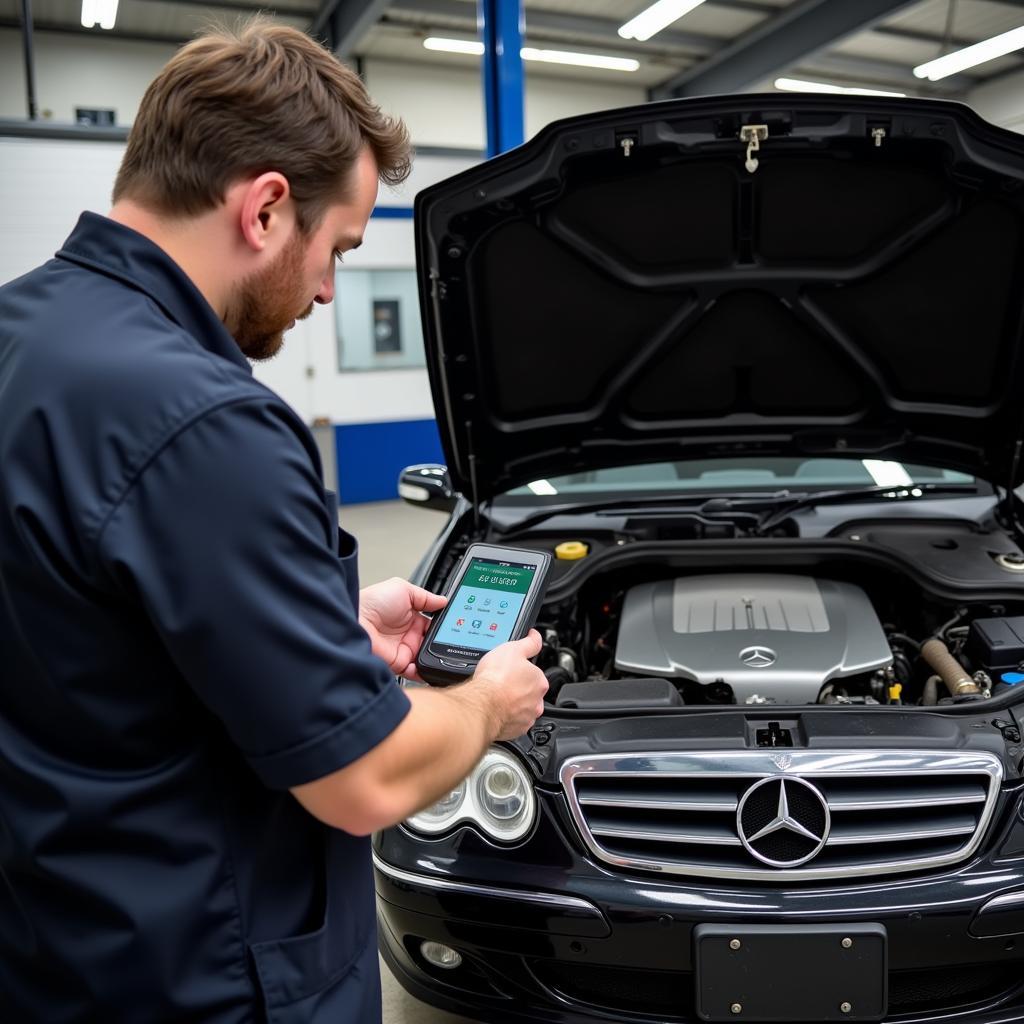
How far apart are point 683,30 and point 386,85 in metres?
2.95

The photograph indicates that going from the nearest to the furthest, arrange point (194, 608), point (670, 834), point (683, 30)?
point (194, 608) < point (670, 834) < point (683, 30)

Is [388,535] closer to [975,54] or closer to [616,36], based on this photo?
[616,36]

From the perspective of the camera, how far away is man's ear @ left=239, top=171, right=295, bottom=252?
92cm

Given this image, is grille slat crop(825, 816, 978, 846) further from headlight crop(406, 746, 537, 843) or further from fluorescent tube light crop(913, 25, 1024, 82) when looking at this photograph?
fluorescent tube light crop(913, 25, 1024, 82)

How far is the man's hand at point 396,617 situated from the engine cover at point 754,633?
0.66 meters

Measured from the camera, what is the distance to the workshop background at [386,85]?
24.5 ft

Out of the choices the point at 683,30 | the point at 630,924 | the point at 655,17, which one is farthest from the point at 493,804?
the point at 683,30

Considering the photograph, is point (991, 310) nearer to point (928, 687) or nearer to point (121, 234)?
point (928, 687)

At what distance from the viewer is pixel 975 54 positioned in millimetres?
9461

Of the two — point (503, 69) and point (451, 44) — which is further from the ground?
point (451, 44)

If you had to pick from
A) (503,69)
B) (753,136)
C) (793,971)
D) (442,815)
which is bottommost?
(793,971)

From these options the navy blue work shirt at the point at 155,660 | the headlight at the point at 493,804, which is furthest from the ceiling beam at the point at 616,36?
the navy blue work shirt at the point at 155,660

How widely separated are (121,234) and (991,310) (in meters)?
2.02

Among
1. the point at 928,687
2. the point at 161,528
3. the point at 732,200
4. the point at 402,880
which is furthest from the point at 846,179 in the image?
the point at 161,528
